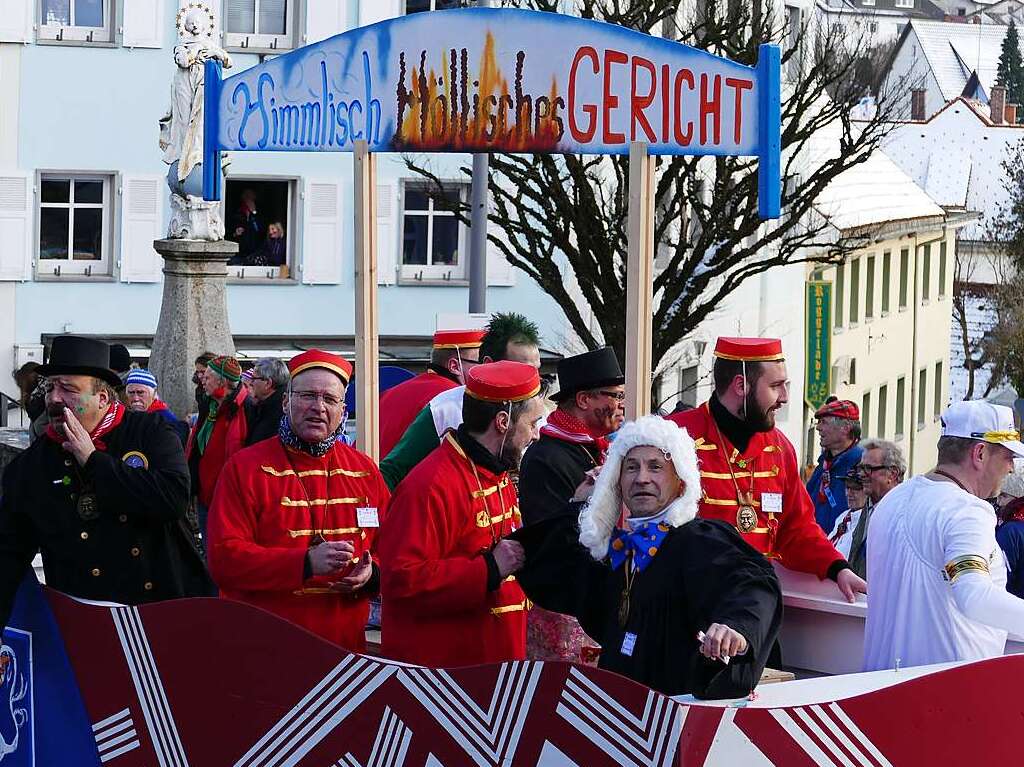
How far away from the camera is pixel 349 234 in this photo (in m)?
28.8

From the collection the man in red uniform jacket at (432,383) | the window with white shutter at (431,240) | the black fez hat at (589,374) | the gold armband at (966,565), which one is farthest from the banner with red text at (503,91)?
the window with white shutter at (431,240)

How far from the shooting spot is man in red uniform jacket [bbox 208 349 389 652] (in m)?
6.76

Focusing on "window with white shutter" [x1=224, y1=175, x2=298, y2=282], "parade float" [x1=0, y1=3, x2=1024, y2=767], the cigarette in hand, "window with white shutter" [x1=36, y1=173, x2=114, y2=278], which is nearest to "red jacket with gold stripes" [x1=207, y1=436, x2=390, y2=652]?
"parade float" [x1=0, y1=3, x2=1024, y2=767]

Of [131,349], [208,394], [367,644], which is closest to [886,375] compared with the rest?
[131,349]

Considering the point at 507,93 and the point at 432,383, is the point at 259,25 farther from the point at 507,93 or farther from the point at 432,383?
the point at 507,93

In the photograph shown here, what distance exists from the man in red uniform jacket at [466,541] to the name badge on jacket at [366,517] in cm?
30

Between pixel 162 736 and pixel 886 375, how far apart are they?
3799 centimetres

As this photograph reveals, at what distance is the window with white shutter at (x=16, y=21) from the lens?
26984 millimetres

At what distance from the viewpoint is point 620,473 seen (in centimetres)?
577

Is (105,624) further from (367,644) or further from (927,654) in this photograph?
(927,654)

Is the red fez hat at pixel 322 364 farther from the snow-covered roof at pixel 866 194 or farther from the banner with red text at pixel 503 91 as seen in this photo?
the snow-covered roof at pixel 866 194

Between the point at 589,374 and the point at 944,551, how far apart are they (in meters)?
1.96

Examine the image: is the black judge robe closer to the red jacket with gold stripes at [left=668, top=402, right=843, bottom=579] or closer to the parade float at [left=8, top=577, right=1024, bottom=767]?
the parade float at [left=8, top=577, right=1024, bottom=767]

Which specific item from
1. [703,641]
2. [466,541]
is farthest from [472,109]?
[703,641]
